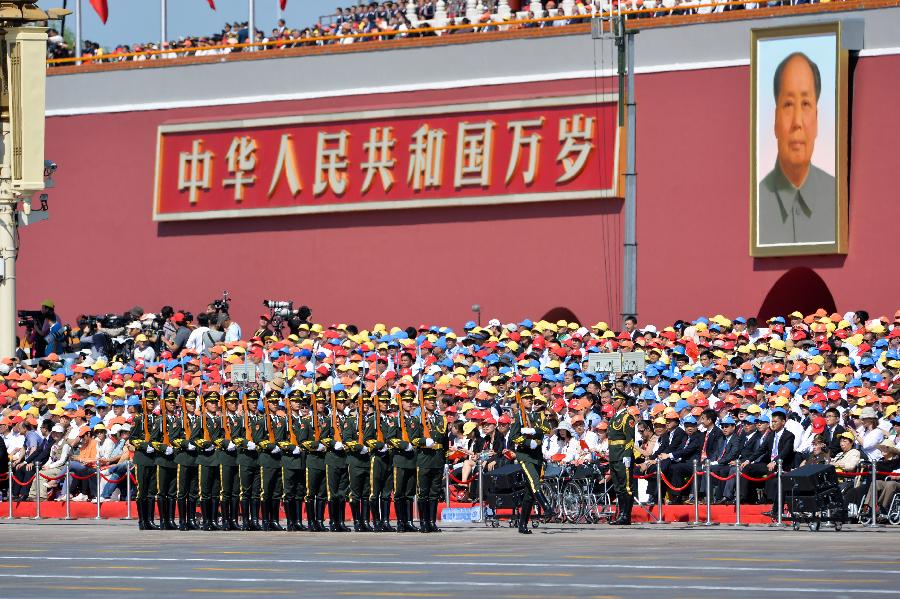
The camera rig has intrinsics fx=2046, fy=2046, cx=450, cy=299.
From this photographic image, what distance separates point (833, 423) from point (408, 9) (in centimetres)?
1770

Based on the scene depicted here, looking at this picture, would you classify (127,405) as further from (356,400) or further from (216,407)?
(356,400)

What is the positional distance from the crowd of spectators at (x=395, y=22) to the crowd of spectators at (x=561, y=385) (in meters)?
6.42

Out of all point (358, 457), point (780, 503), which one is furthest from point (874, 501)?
point (358, 457)

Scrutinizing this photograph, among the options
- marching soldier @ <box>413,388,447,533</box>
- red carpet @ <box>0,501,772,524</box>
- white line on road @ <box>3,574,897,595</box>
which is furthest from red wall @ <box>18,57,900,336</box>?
white line on road @ <box>3,574,897,595</box>

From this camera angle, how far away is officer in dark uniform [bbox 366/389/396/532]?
76.7ft

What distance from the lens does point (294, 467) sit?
24.1 metres

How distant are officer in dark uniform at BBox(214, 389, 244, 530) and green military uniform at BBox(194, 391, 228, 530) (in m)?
0.04

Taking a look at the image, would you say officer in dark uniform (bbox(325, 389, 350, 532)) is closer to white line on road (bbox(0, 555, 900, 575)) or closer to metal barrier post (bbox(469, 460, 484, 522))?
metal barrier post (bbox(469, 460, 484, 522))

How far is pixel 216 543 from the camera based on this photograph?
21.9 m

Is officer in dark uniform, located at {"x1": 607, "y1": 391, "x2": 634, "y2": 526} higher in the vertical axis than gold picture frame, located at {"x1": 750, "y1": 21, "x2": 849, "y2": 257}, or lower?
lower

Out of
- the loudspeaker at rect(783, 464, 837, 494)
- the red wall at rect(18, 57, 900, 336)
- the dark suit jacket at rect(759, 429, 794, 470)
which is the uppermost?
the red wall at rect(18, 57, 900, 336)

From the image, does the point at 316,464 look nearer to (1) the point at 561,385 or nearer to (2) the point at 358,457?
(2) the point at 358,457

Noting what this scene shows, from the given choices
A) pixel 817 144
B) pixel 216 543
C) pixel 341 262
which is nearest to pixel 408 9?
pixel 341 262

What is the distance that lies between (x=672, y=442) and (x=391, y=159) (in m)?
14.9
